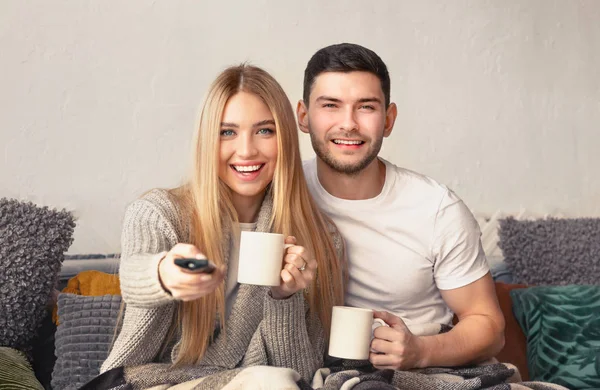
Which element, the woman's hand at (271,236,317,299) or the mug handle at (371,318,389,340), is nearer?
the woman's hand at (271,236,317,299)

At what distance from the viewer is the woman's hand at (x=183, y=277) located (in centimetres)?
142

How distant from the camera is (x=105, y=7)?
259 centimetres

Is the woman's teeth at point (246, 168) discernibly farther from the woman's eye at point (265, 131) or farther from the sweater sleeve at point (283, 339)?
the sweater sleeve at point (283, 339)

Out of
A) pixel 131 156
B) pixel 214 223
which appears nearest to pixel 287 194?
pixel 214 223

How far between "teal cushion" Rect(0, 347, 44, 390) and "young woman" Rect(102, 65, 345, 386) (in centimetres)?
25

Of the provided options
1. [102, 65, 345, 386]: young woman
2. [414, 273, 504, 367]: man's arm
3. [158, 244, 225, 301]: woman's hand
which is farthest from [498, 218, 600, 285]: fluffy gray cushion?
[158, 244, 225, 301]: woman's hand

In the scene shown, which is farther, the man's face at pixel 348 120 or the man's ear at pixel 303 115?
the man's ear at pixel 303 115

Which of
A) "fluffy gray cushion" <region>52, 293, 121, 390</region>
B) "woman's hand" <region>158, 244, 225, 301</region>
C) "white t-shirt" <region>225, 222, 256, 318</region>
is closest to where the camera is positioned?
"woman's hand" <region>158, 244, 225, 301</region>

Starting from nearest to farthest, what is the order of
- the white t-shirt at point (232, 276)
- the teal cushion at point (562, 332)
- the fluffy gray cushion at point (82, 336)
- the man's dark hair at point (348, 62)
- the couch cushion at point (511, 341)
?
the white t-shirt at point (232, 276), the fluffy gray cushion at point (82, 336), the man's dark hair at point (348, 62), the teal cushion at point (562, 332), the couch cushion at point (511, 341)

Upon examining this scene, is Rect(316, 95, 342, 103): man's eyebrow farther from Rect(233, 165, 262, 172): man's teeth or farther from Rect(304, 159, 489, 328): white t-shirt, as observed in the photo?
Rect(233, 165, 262, 172): man's teeth

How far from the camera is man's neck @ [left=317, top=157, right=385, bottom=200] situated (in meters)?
2.14

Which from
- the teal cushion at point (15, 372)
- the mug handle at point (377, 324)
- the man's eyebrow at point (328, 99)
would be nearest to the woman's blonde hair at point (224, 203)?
the mug handle at point (377, 324)

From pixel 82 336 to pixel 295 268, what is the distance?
68 cm

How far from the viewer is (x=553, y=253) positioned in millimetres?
2652
